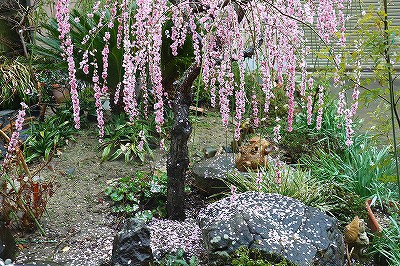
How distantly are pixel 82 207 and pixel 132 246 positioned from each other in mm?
1115

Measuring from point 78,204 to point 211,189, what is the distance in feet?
3.19

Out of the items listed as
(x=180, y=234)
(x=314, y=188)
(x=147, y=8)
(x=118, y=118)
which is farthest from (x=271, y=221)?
(x=118, y=118)

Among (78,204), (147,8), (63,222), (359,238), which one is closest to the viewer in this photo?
(147,8)

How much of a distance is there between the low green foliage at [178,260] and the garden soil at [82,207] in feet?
1.16

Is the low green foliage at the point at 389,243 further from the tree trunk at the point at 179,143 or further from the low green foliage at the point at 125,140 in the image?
the low green foliage at the point at 125,140

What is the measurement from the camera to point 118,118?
5.11 metres

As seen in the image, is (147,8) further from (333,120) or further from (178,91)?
(333,120)

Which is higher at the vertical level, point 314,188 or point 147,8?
point 147,8

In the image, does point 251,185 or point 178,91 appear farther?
point 251,185

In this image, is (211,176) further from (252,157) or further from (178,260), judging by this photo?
(178,260)

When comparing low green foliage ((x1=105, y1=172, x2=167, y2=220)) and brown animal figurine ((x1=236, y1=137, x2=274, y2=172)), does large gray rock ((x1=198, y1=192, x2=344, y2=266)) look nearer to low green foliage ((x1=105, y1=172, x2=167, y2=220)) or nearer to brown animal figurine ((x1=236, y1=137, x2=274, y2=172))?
low green foliage ((x1=105, y1=172, x2=167, y2=220))

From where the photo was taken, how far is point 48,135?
4.91 m

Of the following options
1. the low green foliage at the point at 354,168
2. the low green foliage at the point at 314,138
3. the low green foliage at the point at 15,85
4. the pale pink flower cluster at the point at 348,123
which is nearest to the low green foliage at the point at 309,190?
the low green foliage at the point at 354,168

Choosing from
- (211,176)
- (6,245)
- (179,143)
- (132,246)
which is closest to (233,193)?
(179,143)
